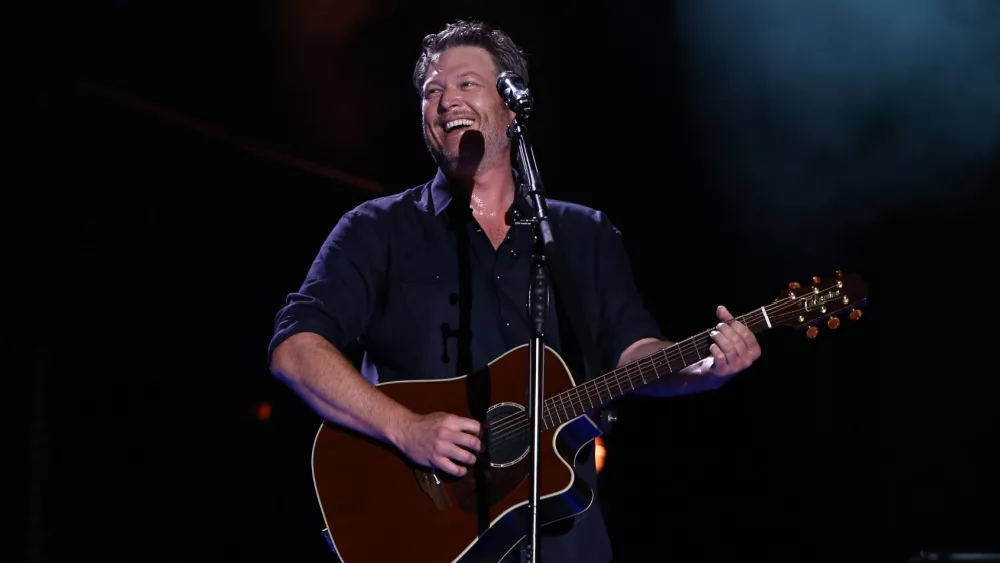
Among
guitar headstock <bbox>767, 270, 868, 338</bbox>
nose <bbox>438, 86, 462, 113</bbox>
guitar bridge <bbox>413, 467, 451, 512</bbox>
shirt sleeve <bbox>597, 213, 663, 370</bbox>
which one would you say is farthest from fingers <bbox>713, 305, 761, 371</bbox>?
nose <bbox>438, 86, 462, 113</bbox>

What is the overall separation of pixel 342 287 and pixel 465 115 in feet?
2.47

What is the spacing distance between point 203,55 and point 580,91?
2.14m

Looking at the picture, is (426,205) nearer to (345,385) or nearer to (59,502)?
(345,385)

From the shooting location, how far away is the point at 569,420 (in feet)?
9.11

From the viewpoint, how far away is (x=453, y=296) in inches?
119

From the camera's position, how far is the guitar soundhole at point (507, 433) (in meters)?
2.76

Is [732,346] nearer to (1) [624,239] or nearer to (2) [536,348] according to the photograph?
(2) [536,348]

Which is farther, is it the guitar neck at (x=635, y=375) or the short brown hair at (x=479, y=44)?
the short brown hair at (x=479, y=44)

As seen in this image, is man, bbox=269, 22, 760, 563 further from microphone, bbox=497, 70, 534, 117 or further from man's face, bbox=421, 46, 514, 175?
microphone, bbox=497, 70, 534, 117

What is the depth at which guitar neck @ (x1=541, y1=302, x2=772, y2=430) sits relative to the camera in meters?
2.78

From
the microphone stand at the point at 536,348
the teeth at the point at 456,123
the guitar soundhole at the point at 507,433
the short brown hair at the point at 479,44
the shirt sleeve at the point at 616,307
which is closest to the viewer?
the microphone stand at the point at 536,348

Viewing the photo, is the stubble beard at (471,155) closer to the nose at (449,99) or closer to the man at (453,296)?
the man at (453,296)

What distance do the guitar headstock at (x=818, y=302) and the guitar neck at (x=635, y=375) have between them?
2cm

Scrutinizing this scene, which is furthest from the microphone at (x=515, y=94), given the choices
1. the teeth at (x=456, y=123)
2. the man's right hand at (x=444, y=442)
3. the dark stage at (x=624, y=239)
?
the dark stage at (x=624, y=239)
